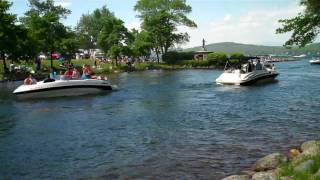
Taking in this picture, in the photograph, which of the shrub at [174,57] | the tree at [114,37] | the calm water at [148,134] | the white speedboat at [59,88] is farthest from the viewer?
the shrub at [174,57]

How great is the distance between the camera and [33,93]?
4006 centimetres

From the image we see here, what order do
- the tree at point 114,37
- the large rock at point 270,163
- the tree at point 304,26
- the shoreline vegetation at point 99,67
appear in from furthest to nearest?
the tree at point 114,37 < the shoreline vegetation at point 99,67 < the tree at point 304,26 < the large rock at point 270,163

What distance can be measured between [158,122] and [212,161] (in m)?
9.45

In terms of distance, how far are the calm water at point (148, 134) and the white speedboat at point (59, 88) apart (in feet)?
5.42

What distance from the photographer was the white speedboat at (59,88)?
131 ft

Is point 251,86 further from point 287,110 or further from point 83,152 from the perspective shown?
point 83,152

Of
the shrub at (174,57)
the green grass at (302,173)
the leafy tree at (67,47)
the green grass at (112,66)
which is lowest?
Result: the green grass at (302,173)

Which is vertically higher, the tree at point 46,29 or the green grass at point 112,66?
the tree at point 46,29

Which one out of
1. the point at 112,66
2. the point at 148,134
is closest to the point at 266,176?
the point at 148,134

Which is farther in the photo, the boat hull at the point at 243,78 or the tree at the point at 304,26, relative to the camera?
the boat hull at the point at 243,78

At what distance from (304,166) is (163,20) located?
103m

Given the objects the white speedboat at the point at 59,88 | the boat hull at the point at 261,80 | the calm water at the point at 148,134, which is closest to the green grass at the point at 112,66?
the white speedboat at the point at 59,88

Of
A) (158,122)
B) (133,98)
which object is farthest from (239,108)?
(133,98)

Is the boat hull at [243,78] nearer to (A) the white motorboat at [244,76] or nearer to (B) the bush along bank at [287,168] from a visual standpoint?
(A) the white motorboat at [244,76]
